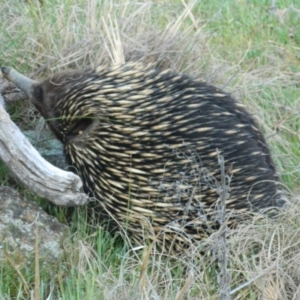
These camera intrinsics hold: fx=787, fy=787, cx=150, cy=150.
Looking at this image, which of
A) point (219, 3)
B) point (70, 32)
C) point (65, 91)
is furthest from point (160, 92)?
point (219, 3)

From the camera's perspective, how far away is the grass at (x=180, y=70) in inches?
130

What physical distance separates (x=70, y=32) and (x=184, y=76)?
44.3 inches

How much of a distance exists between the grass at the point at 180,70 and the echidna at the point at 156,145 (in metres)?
0.17

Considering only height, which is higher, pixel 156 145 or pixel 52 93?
pixel 52 93

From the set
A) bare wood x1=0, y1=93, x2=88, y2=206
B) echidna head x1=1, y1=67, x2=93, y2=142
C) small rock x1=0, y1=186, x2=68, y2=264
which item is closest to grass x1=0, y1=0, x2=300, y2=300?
small rock x1=0, y1=186, x2=68, y2=264

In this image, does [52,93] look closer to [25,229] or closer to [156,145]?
[156,145]

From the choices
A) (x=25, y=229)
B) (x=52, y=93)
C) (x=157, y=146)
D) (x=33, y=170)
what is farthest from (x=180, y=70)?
(x=25, y=229)

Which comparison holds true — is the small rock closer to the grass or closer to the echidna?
the grass

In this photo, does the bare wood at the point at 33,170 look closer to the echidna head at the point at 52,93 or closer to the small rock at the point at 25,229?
the small rock at the point at 25,229

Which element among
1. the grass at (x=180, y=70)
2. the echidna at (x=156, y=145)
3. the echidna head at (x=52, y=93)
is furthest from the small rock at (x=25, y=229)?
the echidna head at (x=52, y=93)

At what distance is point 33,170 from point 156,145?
65 cm

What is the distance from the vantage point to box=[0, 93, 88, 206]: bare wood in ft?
11.7

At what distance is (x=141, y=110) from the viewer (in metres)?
3.93

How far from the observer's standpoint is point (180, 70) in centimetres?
498
